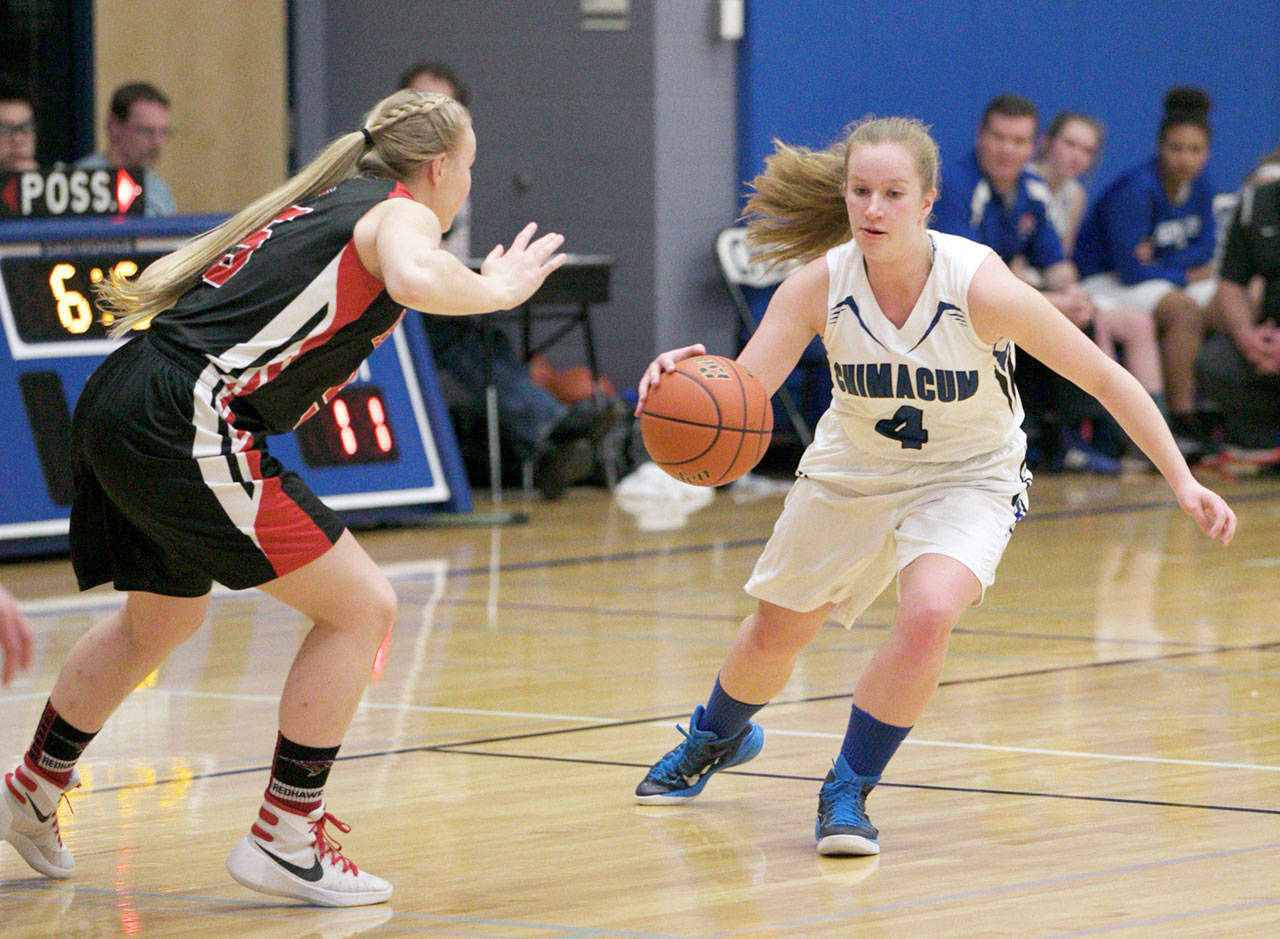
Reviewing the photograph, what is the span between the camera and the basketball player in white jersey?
12.7ft

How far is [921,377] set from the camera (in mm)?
4043

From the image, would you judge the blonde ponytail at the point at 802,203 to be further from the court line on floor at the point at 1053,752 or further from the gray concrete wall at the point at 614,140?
the gray concrete wall at the point at 614,140

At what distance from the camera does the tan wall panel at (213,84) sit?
12.0 meters

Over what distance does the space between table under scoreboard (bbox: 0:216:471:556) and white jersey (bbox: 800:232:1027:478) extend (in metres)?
4.40

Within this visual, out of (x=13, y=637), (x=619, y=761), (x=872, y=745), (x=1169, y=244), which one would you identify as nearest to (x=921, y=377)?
(x=872, y=745)

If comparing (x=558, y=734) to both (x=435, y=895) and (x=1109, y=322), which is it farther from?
(x=1109, y=322)

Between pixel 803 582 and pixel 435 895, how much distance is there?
3.31 ft

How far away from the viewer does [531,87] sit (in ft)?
39.1

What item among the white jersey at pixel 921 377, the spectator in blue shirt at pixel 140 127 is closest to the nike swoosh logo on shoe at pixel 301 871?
the white jersey at pixel 921 377

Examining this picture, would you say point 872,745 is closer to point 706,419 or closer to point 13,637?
point 706,419

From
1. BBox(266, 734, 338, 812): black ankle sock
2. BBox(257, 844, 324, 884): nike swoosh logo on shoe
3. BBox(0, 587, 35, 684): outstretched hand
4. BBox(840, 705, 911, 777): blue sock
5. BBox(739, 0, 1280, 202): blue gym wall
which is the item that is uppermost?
A: BBox(739, 0, 1280, 202): blue gym wall

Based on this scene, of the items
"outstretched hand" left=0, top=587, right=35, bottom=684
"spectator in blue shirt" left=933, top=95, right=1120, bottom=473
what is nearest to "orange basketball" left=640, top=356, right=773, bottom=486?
"outstretched hand" left=0, top=587, right=35, bottom=684

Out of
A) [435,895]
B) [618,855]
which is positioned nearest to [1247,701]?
[618,855]

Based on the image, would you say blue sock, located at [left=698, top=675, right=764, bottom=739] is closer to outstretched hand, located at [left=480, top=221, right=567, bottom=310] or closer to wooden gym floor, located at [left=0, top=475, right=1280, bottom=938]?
wooden gym floor, located at [left=0, top=475, right=1280, bottom=938]
